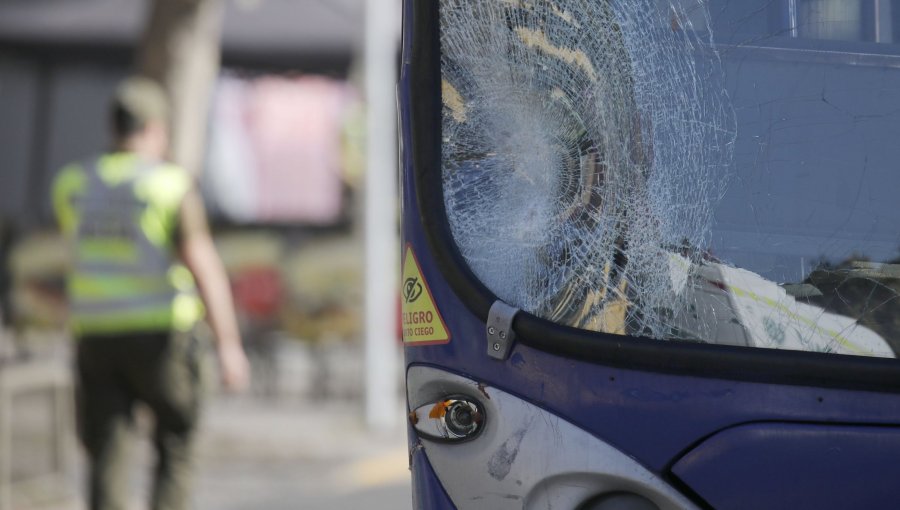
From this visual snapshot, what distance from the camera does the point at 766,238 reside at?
2670 millimetres

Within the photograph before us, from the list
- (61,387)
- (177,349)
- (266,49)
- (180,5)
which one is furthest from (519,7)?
(266,49)

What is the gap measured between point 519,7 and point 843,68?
0.67m

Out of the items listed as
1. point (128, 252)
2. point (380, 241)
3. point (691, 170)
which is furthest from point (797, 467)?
point (380, 241)

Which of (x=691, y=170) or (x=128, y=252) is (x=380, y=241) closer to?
(x=128, y=252)

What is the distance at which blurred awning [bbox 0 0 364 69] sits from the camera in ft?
60.6

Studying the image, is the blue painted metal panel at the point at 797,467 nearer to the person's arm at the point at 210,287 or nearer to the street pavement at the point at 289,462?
the person's arm at the point at 210,287

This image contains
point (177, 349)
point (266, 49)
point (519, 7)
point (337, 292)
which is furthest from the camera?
point (266, 49)

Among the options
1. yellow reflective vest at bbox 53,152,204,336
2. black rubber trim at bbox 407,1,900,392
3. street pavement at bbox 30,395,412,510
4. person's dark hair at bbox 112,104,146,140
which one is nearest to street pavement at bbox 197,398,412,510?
street pavement at bbox 30,395,412,510

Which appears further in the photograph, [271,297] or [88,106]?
[88,106]

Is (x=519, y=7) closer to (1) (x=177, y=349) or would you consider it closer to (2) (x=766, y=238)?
(2) (x=766, y=238)

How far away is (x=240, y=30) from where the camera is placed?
18.6 metres

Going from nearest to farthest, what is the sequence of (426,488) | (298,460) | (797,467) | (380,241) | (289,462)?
(797,467) < (426,488) < (289,462) < (298,460) < (380,241)

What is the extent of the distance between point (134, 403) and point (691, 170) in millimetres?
Answer: 2957

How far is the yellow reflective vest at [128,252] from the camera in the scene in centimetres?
502
